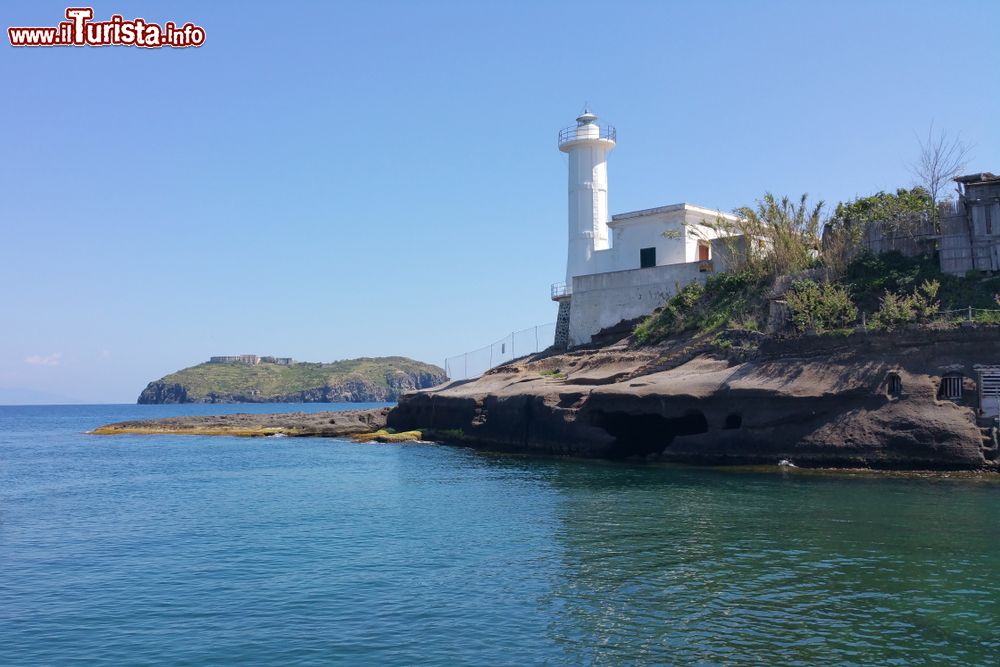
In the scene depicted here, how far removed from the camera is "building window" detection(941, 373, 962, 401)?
28.1 m

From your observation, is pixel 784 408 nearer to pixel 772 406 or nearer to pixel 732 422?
pixel 772 406

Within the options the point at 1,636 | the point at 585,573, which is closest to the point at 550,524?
the point at 585,573

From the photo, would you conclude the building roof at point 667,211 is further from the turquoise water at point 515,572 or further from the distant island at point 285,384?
the distant island at point 285,384

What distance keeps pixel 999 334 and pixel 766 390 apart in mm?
7774

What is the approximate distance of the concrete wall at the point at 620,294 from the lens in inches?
1780

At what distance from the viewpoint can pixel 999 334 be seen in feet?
91.6

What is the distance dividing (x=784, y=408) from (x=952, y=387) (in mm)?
5509

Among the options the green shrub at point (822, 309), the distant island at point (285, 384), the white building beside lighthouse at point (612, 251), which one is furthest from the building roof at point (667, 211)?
the distant island at point (285, 384)

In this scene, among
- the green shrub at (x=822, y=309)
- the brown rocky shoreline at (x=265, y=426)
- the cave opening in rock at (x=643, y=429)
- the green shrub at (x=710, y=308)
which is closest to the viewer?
the green shrub at (x=822, y=309)

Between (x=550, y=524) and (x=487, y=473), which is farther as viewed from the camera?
(x=487, y=473)

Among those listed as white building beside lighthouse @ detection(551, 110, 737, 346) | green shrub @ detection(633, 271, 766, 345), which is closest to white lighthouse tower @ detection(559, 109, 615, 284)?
white building beside lighthouse @ detection(551, 110, 737, 346)

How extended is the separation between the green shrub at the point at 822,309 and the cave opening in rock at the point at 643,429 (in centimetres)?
576

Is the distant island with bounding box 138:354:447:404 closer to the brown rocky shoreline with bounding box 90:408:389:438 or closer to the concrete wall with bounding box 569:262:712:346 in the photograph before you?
the brown rocky shoreline with bounding box 90:408:389:438

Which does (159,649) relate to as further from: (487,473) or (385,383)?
(385,383)
